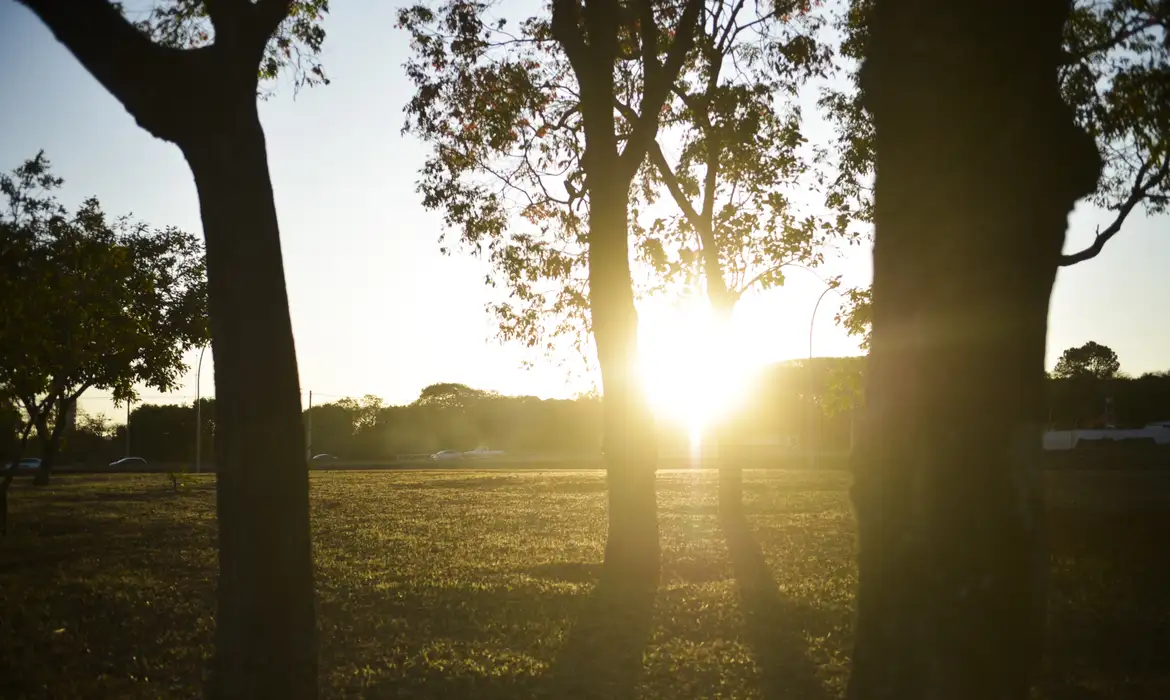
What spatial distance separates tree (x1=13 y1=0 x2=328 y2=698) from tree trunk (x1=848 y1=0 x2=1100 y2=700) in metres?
3.07

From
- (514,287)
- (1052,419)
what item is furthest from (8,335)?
(1052,419)

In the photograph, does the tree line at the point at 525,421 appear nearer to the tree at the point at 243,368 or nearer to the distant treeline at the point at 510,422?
Answer: the distant treeline at the point at 510,422

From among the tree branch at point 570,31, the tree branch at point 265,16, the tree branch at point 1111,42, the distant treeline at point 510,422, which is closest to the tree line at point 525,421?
the distant treeline at point 510,422

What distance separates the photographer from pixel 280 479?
514cm

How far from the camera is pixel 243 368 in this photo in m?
5.10

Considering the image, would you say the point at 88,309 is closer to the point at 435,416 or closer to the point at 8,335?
the point at 8,335

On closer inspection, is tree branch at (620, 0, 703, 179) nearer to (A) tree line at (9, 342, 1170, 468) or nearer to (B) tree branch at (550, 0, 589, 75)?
(B) tree branch at (550, 0, 589, 75)

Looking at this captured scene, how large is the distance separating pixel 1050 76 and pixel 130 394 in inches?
740

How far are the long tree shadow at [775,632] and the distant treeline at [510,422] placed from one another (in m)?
58.5

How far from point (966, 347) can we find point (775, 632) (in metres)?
6.30

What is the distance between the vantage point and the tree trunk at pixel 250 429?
201 inches

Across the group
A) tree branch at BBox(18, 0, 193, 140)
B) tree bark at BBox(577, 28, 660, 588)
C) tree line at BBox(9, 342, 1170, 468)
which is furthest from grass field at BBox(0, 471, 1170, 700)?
tree line at BBox(9, 342, 1170, 468)

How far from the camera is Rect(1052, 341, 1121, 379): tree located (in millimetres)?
113625

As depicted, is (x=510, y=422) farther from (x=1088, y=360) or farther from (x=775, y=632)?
(x=775, y=632)
